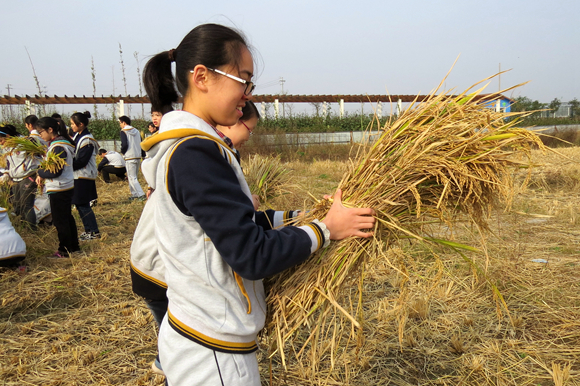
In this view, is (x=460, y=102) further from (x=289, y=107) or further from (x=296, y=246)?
(x=289, y=107)

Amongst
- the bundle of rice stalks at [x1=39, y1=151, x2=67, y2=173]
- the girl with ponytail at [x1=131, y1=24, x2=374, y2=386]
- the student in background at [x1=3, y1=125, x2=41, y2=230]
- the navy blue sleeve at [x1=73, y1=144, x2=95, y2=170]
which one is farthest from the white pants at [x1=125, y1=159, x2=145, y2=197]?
the girl with ponytail at [x1=131, y1=24, x2=374, y2=386]

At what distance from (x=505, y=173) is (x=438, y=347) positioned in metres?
1.56

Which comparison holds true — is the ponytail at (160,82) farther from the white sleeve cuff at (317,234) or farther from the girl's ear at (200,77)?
the white sleeve cuff at (317,234)

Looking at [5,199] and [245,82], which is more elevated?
[245,82]

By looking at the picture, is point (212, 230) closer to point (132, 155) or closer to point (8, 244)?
point (8, 244)

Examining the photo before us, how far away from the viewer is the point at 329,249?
1.38 meters

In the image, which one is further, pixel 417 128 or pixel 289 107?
pixel 289 107

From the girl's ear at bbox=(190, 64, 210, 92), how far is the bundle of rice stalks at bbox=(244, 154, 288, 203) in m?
1.61

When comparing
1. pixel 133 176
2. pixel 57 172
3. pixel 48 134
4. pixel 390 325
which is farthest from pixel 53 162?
pixel 390 325

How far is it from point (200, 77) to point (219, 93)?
73mm

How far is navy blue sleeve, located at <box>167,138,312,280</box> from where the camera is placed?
1033 millimetres

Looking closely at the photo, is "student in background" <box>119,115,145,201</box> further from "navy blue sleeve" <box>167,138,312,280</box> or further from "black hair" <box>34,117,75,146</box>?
"navy blue sleeve" <box>167,138,312,280</box>

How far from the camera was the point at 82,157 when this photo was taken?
538 cm

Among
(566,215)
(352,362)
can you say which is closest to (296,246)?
(352,362)
